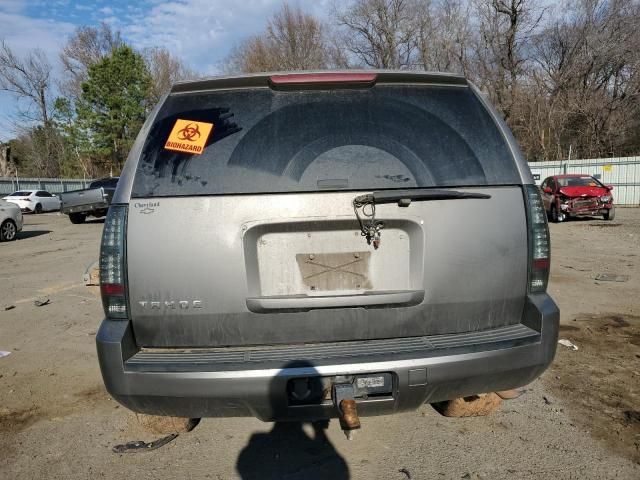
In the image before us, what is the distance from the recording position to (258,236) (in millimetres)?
2174

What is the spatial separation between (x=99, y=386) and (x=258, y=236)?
2.37 m

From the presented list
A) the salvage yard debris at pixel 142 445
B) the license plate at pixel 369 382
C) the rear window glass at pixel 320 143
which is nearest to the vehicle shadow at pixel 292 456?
the salvage yard debris at pixel 142 445

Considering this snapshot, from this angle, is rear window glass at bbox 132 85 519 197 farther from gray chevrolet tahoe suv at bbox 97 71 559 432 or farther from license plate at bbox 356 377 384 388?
license plate at bbox 356 377 384 388

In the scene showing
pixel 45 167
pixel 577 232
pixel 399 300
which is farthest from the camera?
pixel 45 167

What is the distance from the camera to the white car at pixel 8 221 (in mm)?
14148

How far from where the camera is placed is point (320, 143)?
7.47 feet

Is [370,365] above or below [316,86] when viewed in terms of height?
below

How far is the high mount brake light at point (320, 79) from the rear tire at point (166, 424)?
188 centimetres

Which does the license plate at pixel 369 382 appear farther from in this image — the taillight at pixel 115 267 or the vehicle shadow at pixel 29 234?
the vehicle shadow at pixel 29 234

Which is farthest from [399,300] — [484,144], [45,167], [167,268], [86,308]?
[45,167]

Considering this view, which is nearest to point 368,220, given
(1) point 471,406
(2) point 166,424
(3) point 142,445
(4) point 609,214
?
(1) point 471,406

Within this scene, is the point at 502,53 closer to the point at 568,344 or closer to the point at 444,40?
the point at 444,40

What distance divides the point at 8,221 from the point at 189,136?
14792 mm

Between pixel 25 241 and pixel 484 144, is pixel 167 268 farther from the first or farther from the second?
pixel 25 241
